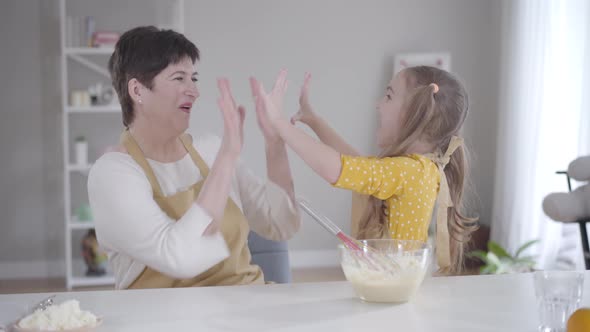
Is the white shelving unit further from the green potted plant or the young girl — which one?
the young girl

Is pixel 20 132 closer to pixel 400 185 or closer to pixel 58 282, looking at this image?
pixel 58 282

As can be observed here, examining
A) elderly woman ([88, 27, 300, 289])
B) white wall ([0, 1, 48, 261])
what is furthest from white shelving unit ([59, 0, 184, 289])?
elderly woman ([88, 27, 300, 289])

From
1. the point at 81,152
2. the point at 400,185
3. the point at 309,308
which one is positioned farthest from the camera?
the point at 81,152

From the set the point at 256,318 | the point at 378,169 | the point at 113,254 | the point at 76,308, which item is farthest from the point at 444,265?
the point at 76,308

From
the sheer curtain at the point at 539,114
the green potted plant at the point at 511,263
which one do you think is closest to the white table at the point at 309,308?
the sheer curtain at the point at 539,114

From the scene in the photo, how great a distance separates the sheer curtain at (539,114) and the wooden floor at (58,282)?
4.12 ft

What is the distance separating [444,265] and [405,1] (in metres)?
4.29

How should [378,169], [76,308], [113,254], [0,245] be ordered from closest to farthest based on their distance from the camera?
[76,308] < [378,169] < [113,254] < [0,245]

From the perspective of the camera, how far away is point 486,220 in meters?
5.83

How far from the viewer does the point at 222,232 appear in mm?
1842

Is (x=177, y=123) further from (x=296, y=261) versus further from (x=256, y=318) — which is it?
(x=296, y=261)

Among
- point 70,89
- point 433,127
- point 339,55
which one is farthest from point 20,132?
point 433,127

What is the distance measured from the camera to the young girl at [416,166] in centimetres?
167

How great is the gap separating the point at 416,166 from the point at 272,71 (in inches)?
158
